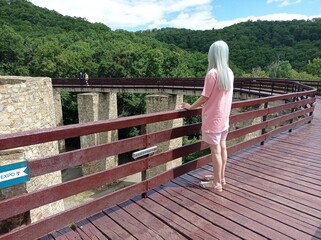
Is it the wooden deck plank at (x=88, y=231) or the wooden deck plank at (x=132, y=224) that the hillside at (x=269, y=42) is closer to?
the wooden deck plank at (x=132, y=224)

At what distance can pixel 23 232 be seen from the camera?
6.54 ft

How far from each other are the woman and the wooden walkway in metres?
0.40

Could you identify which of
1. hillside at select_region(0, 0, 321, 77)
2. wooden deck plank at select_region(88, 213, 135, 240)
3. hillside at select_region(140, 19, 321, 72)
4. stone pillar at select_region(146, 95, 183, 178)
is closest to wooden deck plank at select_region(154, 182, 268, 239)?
wooden deck plank at select_region(88, 213, 135, 240)

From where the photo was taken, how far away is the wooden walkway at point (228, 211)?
2381 mm

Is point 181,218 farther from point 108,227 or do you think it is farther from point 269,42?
point 269,42

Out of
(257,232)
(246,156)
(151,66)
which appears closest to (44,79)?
(246,156)

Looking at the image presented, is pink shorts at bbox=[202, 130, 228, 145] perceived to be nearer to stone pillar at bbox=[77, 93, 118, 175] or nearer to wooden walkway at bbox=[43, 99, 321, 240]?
wooden walkway at bbox=[43, 99, 321, 240]

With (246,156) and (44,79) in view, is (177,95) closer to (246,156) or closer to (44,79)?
(44,79)

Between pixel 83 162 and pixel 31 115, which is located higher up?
pixel 83 162

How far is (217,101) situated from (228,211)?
3.79 ft

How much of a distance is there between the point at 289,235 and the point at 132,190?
1.55 m

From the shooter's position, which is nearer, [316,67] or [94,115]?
[94,115]

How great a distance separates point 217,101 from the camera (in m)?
2.85

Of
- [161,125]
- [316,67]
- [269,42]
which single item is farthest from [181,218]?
[269,42]
